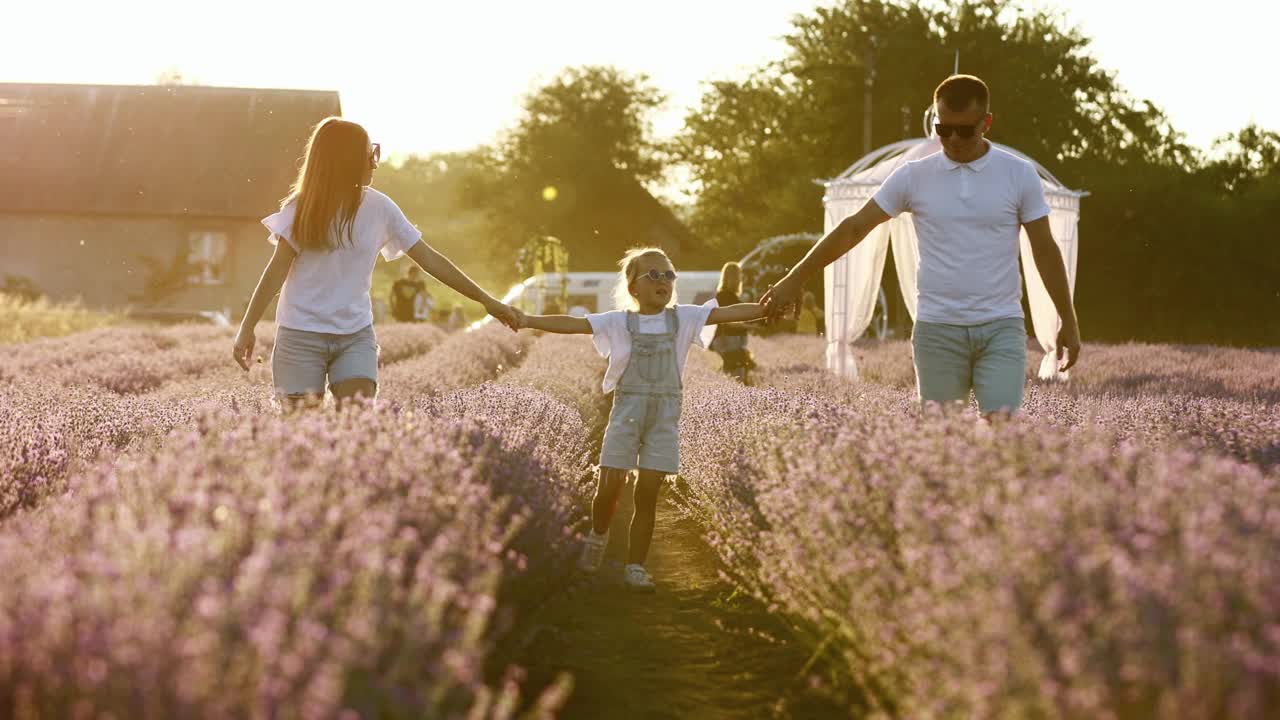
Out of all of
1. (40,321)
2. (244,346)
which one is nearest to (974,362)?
(244,346)

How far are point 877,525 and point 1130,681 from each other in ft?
4.86

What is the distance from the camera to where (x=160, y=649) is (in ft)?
6.51

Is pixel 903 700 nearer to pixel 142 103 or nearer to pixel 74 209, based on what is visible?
pixel 74 209

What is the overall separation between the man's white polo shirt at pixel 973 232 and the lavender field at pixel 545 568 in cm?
70

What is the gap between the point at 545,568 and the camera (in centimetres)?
440

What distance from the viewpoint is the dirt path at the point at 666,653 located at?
13.4 feet

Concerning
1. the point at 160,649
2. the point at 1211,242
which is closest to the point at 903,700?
the point at 160,649

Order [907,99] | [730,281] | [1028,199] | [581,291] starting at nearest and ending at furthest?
[1028,199], [730,281], [907,99], [581,291]

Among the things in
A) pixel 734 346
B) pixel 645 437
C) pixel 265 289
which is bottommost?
pixel 645 437

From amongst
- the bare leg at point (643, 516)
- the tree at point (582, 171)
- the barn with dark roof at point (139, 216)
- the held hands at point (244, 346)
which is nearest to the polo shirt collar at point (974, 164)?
the bare leg at point (643, 516)

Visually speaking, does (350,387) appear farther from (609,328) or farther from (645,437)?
(645,437)

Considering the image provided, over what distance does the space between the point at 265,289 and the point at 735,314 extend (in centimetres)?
204

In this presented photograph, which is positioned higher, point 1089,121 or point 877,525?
point 1089,121

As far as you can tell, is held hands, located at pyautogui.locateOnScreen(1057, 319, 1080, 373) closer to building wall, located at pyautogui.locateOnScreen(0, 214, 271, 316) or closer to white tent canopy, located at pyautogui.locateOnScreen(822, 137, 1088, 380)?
white tent canopy, located at pyautogui.locateOnScreen(822, 137, 1088, 380)
